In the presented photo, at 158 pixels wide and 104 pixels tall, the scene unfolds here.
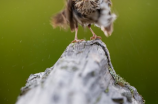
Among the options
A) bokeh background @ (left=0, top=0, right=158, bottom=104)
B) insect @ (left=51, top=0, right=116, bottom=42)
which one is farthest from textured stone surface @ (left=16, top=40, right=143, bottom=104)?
bokeh background @ (left=0, top=0, right=158, bottom=104)

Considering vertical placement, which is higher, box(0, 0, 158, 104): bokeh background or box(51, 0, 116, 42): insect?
box(0, 0, 158, 104): bokeh background

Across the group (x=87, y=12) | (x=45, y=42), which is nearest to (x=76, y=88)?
(x=87, y=12)

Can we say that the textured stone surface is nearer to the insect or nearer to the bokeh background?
the insect

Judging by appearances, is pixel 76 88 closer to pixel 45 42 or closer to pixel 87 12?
pixel 87 12

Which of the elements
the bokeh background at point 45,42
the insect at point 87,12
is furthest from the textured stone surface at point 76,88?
the bokeh background at point 45,42

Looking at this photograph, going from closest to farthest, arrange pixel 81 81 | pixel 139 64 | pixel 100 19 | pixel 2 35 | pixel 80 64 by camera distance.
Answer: pixel 81 81 → pixel 80 64 → pixel 100 19 → pixel 2 35 → pixel 139 64

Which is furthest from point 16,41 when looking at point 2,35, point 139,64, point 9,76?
point 139,64

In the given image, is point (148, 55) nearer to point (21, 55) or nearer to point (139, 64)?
point (139, 64)

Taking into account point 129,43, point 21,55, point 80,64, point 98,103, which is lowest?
point 98,103

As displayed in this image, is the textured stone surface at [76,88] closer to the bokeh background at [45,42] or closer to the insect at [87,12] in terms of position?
the insect at [87,12]
